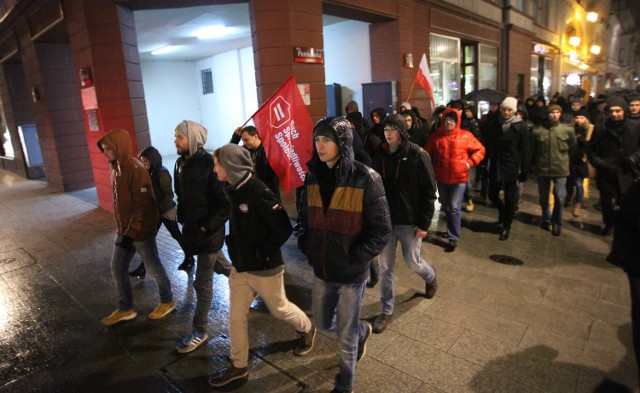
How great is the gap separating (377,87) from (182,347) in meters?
8.63

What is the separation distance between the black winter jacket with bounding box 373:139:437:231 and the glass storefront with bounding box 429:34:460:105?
9.49 metres

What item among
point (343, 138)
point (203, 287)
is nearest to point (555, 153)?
point (343, 138)

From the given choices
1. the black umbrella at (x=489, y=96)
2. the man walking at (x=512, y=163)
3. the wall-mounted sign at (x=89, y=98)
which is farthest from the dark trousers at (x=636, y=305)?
the wall-mounted sign at (x=89, y=98)

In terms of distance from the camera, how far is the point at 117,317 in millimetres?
4121

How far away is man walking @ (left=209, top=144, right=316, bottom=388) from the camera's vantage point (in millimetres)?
2865

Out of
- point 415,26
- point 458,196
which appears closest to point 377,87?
point 415,26

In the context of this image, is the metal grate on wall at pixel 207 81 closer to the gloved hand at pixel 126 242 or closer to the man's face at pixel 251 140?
the man's face at pixel 251 140

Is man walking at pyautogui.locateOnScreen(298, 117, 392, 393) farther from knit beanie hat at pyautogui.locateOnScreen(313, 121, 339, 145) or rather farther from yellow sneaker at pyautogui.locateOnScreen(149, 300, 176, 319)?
yellow sneaker at pyautogui.locateOnScreen(149, 300, 176, 319)

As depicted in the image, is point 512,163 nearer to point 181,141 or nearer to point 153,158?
point 181,141

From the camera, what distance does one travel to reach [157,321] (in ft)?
13.6

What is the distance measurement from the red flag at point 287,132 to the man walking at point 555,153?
11.9ft

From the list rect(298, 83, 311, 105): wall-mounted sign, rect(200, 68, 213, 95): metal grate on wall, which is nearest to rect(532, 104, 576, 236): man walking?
rect(298, 83, 311, 105): wall-mounted sign

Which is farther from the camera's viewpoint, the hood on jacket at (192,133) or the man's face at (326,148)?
the hood on jacket at (192,133)

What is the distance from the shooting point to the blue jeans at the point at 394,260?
367 cm
